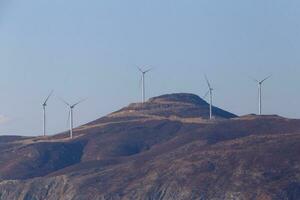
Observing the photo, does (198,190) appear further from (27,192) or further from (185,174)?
(27,192)

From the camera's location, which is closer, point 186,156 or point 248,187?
point 248,187

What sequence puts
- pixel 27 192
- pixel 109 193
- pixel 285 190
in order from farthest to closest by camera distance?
pixel 27 192 < pixel 109 193 < pixel 285 190

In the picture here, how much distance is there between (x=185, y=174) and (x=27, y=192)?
32007 millimetres

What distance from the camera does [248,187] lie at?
15088 centimetres

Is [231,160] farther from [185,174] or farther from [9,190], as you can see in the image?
[9,190]

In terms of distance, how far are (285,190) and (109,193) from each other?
32.1 m

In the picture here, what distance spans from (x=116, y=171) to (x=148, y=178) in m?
14.0

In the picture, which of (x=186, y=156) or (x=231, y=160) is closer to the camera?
(x=231, y=160)

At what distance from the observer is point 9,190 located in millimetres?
185625

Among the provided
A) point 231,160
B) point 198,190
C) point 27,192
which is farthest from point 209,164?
point 27,192

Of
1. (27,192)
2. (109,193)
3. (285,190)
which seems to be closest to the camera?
(285,190)

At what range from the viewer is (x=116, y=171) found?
181875mm

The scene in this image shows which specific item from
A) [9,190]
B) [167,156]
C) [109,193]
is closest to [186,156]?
[167,156]

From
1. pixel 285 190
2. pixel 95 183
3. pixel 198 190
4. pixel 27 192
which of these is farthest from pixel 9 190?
pixel 285 190
